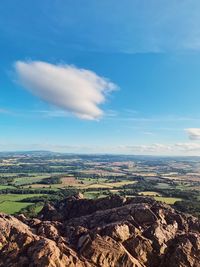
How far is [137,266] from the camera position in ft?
155

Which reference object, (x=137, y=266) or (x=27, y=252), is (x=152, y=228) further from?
(x=27, y=252)

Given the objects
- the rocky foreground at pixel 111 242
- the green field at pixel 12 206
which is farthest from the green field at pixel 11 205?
the rocky foreground at pixel 111 242

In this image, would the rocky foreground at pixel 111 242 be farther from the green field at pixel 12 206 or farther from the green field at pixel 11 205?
the green field at pixel 12 206

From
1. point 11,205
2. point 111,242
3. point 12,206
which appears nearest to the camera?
point 111,242

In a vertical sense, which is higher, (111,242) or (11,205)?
(111,242)

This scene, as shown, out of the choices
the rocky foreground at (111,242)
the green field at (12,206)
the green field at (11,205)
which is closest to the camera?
the rocky foreground at (111,242)

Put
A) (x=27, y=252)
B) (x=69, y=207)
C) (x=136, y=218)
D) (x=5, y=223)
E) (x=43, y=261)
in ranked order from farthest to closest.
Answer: (x=69, y=207) < (x=136, y=218) < (x=5, y=223) < (x=27, y=252) < (x=43, y=261)

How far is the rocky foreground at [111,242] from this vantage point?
145ft

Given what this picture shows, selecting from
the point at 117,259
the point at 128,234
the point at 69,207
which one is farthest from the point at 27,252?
the point at 69,207

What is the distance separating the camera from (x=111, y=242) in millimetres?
49000

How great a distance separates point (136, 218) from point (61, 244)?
18.1 metres

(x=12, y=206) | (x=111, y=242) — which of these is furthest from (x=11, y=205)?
(x=111, y=242)

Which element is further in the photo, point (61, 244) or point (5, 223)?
point (5, 223)

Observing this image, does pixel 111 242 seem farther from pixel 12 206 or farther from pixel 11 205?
pixel 11 205
